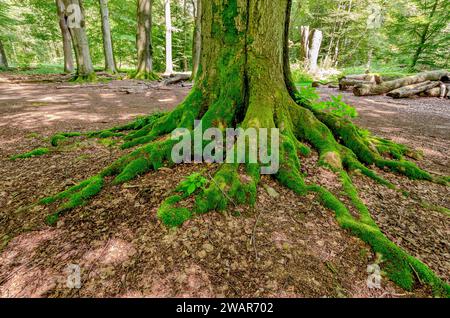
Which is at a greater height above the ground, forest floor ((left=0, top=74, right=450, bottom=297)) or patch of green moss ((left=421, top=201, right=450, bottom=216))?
patch of green moss ((left=421, top=201, right=450, bottom=216))

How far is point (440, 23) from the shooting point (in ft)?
46.6

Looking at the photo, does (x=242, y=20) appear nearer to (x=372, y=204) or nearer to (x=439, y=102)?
(x=372, y=204)

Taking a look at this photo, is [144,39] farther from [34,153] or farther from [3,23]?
[3,23]

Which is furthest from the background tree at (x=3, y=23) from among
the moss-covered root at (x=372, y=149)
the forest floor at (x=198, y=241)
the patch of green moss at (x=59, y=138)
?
the moss-covered root at (x=372, y=149)

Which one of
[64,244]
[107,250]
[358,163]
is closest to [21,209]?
[64,244]

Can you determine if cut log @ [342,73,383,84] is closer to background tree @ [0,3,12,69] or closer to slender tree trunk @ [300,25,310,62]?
slender tree trunk @ [300,25,310,62]

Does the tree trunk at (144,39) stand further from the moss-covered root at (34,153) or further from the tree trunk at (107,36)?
the moss-covered root at (34,153)

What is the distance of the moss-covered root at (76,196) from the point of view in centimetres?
241

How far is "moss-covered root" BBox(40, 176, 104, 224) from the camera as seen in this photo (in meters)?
2.41

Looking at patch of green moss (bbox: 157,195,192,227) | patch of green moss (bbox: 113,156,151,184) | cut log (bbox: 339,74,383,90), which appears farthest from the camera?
cut log (bbox: 339,74,383,90)

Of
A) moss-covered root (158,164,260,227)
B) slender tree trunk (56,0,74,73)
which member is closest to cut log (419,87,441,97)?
moss-covered root (158,164,260,227)

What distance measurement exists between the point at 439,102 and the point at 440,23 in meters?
9.08

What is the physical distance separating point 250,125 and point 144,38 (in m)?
14.3

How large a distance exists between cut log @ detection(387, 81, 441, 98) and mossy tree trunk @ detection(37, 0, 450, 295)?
8.00 m
